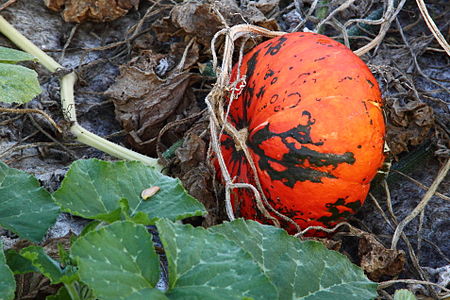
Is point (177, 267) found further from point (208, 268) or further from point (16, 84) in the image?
point (16, 84)

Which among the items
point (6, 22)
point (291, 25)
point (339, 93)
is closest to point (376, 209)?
point (339, 93)

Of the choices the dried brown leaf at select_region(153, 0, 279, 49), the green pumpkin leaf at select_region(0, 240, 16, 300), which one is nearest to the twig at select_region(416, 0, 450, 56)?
the dried brown leaf at select_region(153, 0, 279, 49)

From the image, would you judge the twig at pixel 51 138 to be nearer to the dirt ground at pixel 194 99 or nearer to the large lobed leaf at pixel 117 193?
the dirt ground at pixel 194 99

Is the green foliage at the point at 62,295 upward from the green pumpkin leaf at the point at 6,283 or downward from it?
downward

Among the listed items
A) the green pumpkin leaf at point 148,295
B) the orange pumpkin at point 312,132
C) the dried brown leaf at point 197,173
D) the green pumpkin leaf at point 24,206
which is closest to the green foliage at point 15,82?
the green pumpkin leaf at point 24,206

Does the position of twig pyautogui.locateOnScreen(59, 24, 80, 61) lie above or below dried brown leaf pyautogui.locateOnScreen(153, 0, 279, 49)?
below

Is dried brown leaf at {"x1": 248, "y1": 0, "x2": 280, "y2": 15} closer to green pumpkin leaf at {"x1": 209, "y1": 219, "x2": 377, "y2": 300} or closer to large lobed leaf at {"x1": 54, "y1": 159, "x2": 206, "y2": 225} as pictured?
large lobed leaf at {"x1": 54, "y1": 159, "x2": 206, "y2": 225}

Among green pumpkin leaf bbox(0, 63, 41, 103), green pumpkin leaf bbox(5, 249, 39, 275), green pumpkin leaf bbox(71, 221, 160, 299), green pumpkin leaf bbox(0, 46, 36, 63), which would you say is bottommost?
green pumpkin leaf bbox(5, 249, 39, 275)
